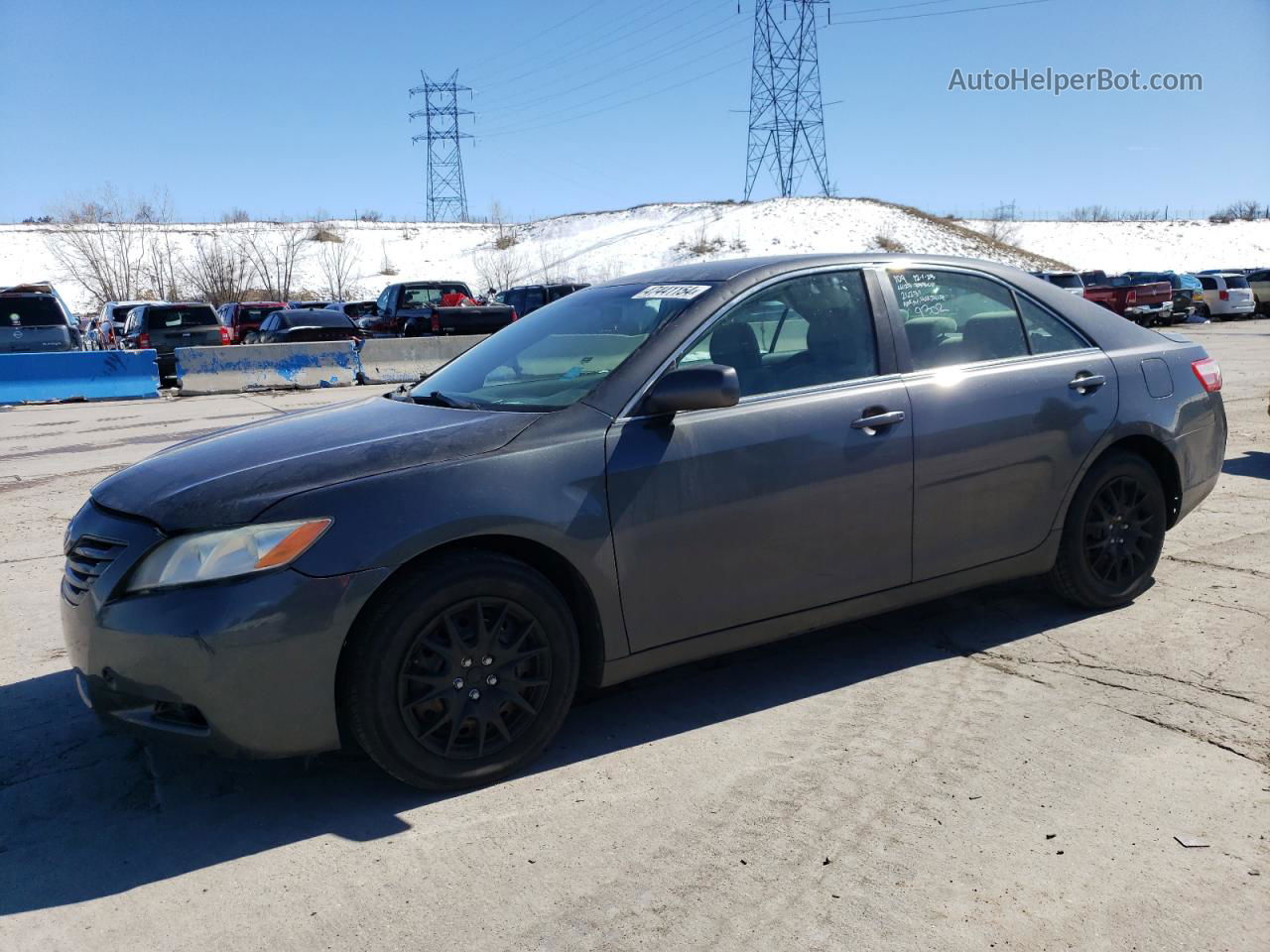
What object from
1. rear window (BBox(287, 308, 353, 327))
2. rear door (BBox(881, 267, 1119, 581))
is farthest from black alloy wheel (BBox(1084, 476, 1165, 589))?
rear window (BBox(287, 308, 353, 327))

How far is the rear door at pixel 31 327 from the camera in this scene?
18266mm

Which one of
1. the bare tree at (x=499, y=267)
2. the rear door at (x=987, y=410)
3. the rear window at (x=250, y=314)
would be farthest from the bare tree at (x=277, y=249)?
the rear door at (x=987, y=410)

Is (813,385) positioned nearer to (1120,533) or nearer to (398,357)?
(1120,533)

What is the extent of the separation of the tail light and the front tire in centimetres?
349

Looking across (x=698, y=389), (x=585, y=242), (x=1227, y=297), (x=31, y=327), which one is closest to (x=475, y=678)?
(x=698, y=389)

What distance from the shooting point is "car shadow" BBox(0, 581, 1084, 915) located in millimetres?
3062

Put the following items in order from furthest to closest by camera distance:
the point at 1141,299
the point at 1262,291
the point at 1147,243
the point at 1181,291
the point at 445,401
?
the point at 1147,243 < the point at 1262,291 < the point at 1181,291 < the point at 1141,299 < the point at 445,401

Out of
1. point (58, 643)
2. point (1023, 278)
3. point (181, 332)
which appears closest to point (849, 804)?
point (1023, 278)

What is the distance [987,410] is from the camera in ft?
14.0

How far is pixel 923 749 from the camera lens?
140 inches

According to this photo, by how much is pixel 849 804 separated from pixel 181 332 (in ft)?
67.4

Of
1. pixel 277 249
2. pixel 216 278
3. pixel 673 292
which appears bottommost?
pixel 673 292

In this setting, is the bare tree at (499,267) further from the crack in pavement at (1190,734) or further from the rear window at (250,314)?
the crack in pavement at (1190,734)

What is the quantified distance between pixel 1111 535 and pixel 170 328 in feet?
66.1
